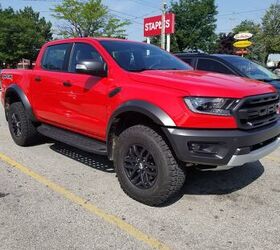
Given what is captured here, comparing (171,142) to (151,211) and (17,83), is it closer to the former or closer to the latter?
(151,211)

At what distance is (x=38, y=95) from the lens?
19.7 ft

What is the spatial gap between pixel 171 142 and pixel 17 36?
5109 cm

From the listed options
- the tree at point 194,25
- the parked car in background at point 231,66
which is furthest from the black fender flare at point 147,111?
the tree at point 194,25

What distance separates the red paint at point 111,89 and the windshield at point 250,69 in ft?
10.9

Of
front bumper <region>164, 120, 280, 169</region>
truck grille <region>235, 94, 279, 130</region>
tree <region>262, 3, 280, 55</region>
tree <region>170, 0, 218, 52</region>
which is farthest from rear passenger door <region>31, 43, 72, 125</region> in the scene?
tree <region>170, 0, 218, 52</region>

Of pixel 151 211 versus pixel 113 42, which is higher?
pixel 113 42

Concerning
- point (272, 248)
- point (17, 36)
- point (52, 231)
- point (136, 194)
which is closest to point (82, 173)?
point (136, 194)

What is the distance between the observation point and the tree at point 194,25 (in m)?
66.3

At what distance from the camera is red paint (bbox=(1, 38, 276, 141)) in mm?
3762

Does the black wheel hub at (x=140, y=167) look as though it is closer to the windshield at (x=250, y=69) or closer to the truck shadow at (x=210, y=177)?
the truck shadow at (x=210, y=177)

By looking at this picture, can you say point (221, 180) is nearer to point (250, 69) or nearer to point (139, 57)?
point (139, 57)

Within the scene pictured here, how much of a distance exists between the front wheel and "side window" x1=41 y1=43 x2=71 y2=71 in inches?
72.3

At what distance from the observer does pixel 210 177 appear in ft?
17.0

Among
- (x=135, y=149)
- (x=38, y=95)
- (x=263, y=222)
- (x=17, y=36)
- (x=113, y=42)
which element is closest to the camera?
(x=263, y=222)
